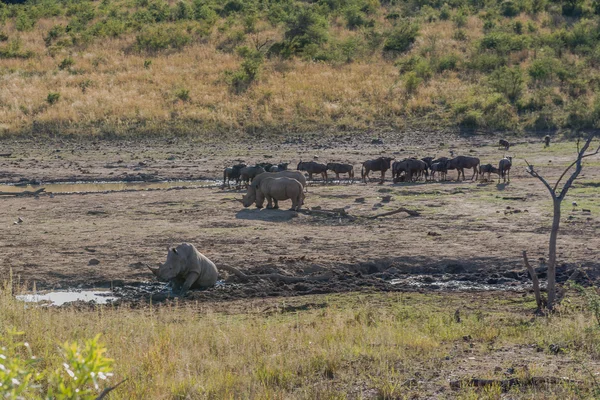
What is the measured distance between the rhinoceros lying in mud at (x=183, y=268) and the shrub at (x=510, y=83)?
28.3 metres

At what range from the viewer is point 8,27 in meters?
56.1

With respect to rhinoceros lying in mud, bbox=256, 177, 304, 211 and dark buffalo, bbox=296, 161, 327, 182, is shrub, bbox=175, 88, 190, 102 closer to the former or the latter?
dark buffalo, bbox=296, 161, 327, 182

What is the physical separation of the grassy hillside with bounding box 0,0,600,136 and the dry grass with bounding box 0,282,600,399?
25.8m

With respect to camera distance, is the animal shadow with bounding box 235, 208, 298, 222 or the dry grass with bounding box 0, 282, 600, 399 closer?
the dry grass with bounding box 0, 282, 600, 399

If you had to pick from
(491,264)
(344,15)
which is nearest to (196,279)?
(491,264)

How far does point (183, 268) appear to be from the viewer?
13.2 m

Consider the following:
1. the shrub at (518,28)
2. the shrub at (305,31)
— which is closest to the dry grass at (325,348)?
the shrub at (305,31)

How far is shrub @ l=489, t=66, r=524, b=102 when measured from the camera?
3925 centimetres

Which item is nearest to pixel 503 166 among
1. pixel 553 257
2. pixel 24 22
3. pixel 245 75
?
pixel 553 257

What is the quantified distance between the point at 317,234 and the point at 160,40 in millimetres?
34903

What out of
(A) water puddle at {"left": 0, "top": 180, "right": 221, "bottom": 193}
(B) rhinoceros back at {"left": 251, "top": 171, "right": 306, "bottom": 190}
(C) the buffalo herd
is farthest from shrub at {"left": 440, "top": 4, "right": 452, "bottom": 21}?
(B) rhinoceros back at {"left": 251, "top": 171, "right": 306, "bottom": 190}

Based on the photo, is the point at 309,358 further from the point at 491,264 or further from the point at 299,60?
the point at 299,60

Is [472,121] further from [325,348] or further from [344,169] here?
[325,348]

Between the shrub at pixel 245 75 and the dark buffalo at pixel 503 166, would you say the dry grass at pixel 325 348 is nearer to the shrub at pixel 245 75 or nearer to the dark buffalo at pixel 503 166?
the dark buffalo at pixel 503 166
